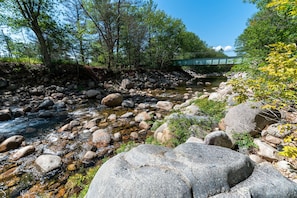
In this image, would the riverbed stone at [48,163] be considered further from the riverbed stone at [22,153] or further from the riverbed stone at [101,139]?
the riverbed stone at [101,139]

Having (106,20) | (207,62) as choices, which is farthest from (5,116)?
(207,62)

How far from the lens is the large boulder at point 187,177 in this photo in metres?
1.34

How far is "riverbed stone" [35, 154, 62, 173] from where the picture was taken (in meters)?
2.88

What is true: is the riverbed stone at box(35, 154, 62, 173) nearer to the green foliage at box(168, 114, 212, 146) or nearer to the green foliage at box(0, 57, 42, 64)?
the green foliage at box(168, 114, 212, 146)

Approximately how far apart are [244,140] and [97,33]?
49.0 ft

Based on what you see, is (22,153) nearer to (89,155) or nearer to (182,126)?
(89,155)

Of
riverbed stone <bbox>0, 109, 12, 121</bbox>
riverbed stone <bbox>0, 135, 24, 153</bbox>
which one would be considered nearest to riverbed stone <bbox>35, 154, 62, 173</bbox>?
riverbed stone <bbox>0, 135, 24, 153</bbox>

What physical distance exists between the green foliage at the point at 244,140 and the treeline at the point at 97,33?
439 inches

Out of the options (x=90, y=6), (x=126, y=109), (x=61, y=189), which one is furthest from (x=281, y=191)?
(x=90, y=6)

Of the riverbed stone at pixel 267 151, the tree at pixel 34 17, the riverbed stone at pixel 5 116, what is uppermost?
the tree at pixel 34 17

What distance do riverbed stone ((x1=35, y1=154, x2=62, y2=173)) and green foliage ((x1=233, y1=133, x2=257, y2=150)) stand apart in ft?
11.3

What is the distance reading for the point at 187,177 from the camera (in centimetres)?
142

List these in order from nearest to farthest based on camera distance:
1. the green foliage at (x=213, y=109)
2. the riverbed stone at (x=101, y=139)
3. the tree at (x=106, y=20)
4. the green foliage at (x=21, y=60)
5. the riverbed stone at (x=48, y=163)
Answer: the riverbed stone at (x=48, y=163), the riverbed stone at (x=101, y=139), the green foliage at (x=213, y=109), the green foliage at (x=21, y=60), the tree at (x=106, y=20)

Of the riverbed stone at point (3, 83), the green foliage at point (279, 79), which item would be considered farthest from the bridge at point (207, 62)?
the riverbed stone at point (3, 83)
